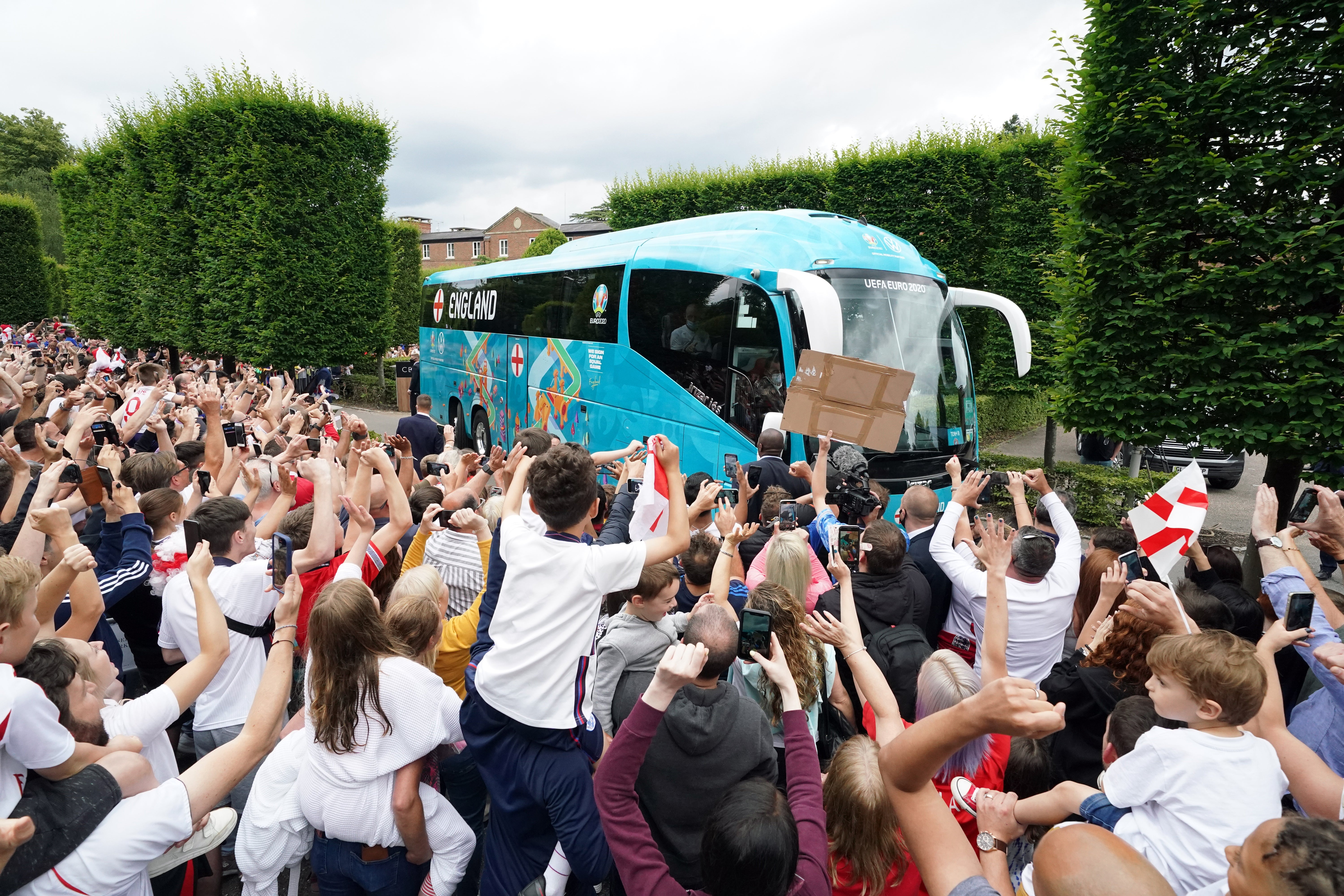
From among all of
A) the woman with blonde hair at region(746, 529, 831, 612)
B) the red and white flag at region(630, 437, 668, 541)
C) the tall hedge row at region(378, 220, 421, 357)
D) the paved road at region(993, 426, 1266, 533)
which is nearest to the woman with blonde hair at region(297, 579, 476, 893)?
the red and white flag at region(630, 437, 668, 541)

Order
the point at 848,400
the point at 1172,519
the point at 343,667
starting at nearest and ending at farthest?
the point at 343,667, the point at 1172,519, the point at 848,400

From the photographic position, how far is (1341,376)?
18.9 feet

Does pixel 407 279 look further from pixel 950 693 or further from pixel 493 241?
pixel 493 241

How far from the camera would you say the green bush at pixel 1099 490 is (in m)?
10.7

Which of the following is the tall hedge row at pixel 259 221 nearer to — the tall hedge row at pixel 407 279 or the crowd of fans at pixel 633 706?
the tall hedge row at pixel 407 279

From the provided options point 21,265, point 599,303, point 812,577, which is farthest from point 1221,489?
point 21,265

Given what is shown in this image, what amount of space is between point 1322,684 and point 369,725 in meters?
3.90

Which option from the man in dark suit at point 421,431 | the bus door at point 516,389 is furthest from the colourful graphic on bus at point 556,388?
the man in dark suit at point 421,431

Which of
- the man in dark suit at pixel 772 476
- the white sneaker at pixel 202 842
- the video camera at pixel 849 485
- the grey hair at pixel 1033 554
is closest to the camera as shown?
the white sneaker at pixel 202 842

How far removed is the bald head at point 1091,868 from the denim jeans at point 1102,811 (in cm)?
100

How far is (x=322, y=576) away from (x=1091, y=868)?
3.50m

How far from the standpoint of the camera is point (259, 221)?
683 inches

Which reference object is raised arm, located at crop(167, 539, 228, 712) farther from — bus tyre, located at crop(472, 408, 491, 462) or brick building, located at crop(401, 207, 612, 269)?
brick building, located at crop(401, 207, 612, 269)

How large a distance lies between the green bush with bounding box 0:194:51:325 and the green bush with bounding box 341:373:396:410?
60.8ft
